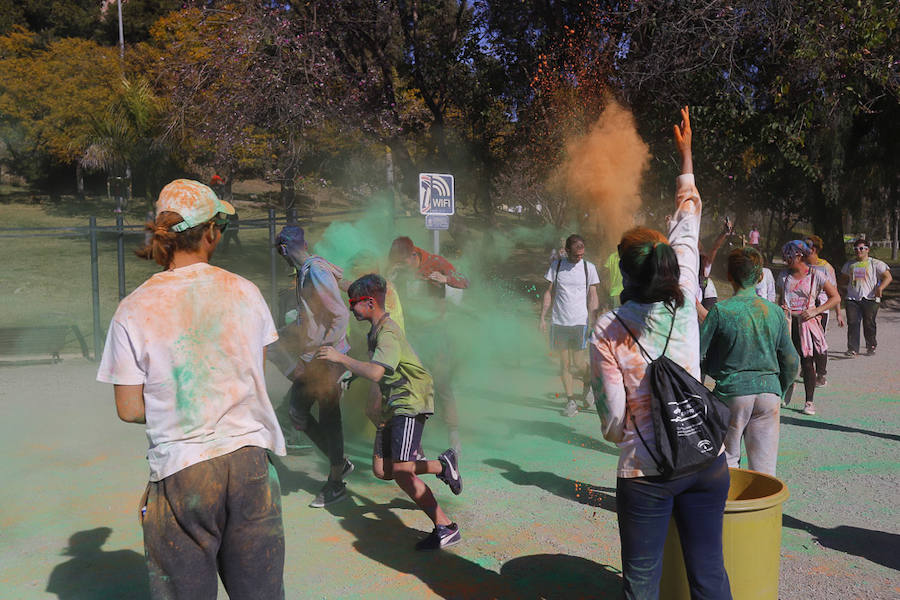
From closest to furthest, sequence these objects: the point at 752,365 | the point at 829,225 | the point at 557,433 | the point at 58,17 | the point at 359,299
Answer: the point at 752,365 → the point at 359,299 → the point at 557,433 → the point at 829,225 → the point at 58,17

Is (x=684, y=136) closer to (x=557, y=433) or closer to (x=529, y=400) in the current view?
(x=557, y=433)

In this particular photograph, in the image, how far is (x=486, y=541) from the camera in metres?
4.41

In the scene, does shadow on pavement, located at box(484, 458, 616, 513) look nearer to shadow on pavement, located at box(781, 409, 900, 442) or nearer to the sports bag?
the sports bag

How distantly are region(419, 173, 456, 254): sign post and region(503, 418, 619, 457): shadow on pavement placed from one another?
9.66 ft

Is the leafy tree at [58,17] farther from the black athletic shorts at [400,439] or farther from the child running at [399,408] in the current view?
the black athletic shorts at [400,439]

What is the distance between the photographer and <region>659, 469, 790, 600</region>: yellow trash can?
9.64 ft

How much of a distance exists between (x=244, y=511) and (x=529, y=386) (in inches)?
281

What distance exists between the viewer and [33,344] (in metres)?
10.8

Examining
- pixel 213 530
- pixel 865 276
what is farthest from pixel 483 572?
pixel 865 276

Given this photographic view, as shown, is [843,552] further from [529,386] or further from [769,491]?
[529,386]

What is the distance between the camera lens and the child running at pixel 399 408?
13.9 feet

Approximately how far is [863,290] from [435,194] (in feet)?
21.9

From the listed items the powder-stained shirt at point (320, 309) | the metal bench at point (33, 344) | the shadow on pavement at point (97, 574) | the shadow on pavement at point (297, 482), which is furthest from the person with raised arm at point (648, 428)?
the metal bench at point (33, 344)

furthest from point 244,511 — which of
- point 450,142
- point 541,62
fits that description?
point 450,142
